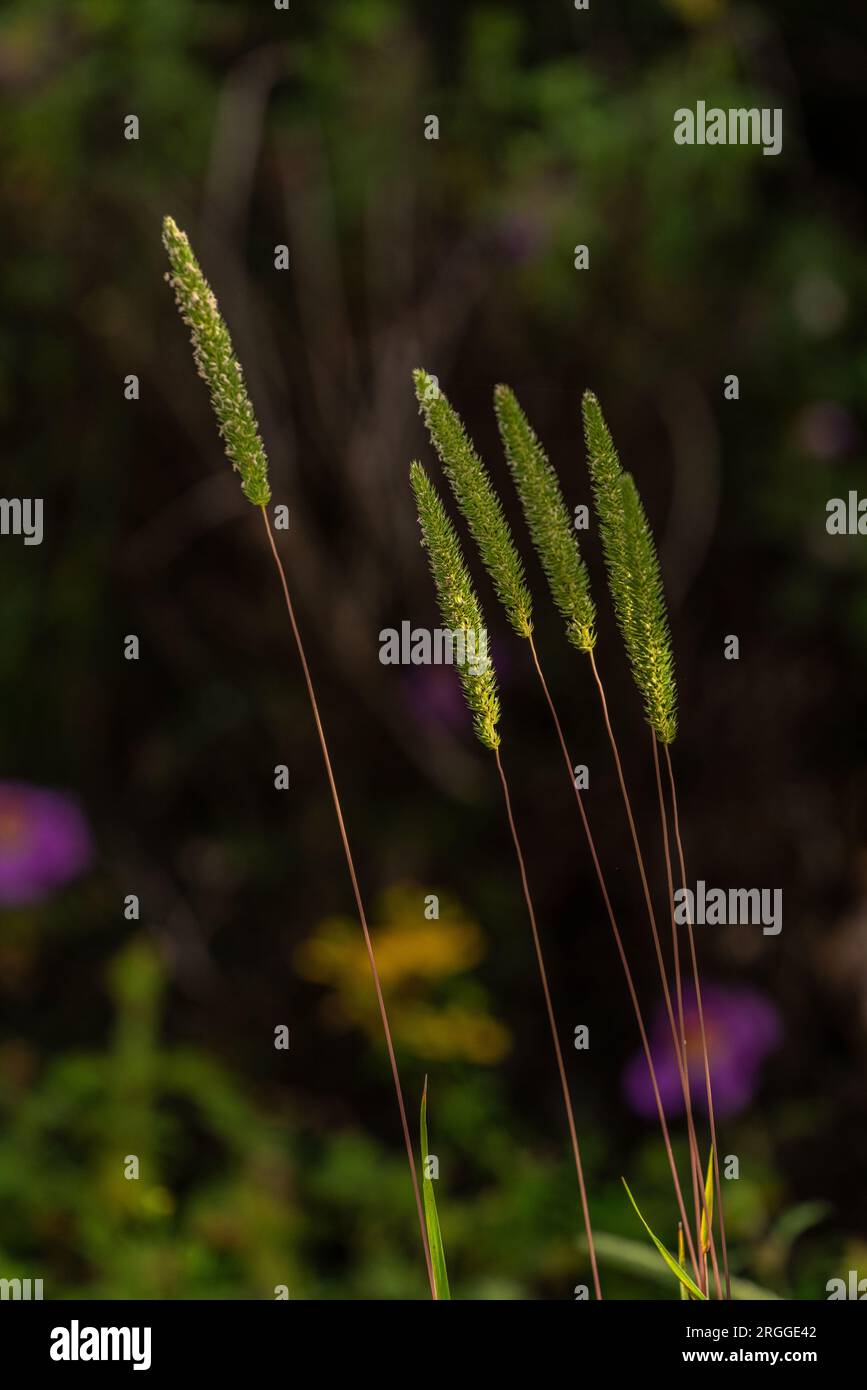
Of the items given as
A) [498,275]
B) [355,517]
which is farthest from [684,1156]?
[498,275]

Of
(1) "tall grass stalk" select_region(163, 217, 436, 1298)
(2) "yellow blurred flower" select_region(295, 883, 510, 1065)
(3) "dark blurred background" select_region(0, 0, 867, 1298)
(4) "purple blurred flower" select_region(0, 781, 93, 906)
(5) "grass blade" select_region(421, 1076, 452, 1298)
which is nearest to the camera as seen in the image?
(1) "tall grass stalk" select_region(163, 217, 436, 1298)

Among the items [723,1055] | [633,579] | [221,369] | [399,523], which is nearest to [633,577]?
[633,579]

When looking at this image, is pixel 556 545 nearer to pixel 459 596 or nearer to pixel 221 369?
pixel 459 596

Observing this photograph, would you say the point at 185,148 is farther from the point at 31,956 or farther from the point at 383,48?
the point at 31,956

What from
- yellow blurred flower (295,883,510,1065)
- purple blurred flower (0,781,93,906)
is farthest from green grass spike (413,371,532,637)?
purple blurred flower (0,781,93,906)

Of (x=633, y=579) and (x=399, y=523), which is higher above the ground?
(x=399, y=523)

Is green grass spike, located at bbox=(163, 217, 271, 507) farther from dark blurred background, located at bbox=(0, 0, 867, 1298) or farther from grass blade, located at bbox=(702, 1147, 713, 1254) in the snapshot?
dark blurred background, located at bbox=(0, 0, 867, 1298)
